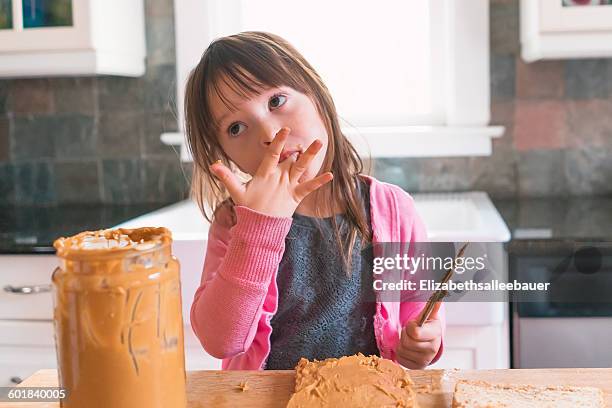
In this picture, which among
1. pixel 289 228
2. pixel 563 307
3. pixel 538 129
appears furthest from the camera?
pixel 538 129

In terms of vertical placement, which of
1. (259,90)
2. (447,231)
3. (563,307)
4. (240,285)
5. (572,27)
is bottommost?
(563,307)

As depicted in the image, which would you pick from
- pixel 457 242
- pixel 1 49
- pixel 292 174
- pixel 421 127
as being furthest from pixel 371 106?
pixel 292 174

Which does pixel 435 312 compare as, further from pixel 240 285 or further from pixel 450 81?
pixel 450 81

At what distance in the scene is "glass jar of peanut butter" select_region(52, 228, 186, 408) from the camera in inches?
21.1

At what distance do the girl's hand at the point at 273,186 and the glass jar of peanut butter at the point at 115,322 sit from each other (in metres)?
0.27

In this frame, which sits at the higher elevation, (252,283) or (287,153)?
(287,153)

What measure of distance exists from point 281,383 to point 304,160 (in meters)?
0.24

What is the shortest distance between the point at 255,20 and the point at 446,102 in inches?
23.2

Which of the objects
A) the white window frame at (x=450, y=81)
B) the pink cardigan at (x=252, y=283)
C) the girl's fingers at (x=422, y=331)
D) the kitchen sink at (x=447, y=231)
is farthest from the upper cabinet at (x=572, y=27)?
the girl's fingers at (x=422, y=331)

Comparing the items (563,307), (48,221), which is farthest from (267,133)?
(48,221)

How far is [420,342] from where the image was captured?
0.89 m

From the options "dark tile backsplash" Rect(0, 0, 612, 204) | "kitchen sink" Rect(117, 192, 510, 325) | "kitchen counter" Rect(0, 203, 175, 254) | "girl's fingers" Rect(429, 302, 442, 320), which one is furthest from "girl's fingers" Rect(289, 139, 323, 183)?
"dark tile backsplash" Rect(0, 0, 612, 204)

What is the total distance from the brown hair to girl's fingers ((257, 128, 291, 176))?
0.17m

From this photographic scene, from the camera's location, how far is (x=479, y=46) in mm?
2029
